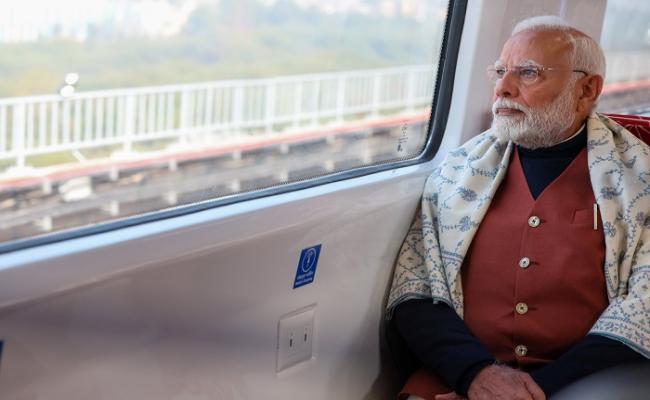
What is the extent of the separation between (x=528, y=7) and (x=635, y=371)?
124cm

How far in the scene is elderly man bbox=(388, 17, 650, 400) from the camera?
1.92 meters

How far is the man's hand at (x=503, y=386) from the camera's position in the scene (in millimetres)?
1868

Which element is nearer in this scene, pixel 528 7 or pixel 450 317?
pixel 450 317

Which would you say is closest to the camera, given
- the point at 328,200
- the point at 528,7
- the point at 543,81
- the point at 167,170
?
the point at 167,170

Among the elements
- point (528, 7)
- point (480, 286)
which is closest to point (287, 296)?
point (480, 286)

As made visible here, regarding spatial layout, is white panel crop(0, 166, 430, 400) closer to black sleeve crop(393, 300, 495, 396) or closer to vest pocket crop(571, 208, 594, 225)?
black sleeve crop(393, 300, 495, 396)

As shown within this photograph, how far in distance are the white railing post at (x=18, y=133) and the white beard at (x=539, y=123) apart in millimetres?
1170

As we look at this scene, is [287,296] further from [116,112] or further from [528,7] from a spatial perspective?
[528,7]

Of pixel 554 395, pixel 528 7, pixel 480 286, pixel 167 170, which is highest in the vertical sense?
pixel 528 7

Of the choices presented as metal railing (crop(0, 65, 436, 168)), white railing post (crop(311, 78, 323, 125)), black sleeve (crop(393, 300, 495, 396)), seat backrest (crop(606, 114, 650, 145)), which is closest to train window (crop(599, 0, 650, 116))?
seat backrest (crop(606, 114, 650, 145))

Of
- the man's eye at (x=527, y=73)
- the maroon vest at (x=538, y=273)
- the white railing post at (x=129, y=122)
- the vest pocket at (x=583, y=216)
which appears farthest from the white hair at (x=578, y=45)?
the white railing post at (x=129, y=122)

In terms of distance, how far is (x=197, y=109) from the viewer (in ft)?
5.84

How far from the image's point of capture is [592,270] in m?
2.01

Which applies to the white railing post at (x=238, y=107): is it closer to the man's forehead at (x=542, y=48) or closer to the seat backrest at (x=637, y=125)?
the man's forehead at (x=542, y=48)
